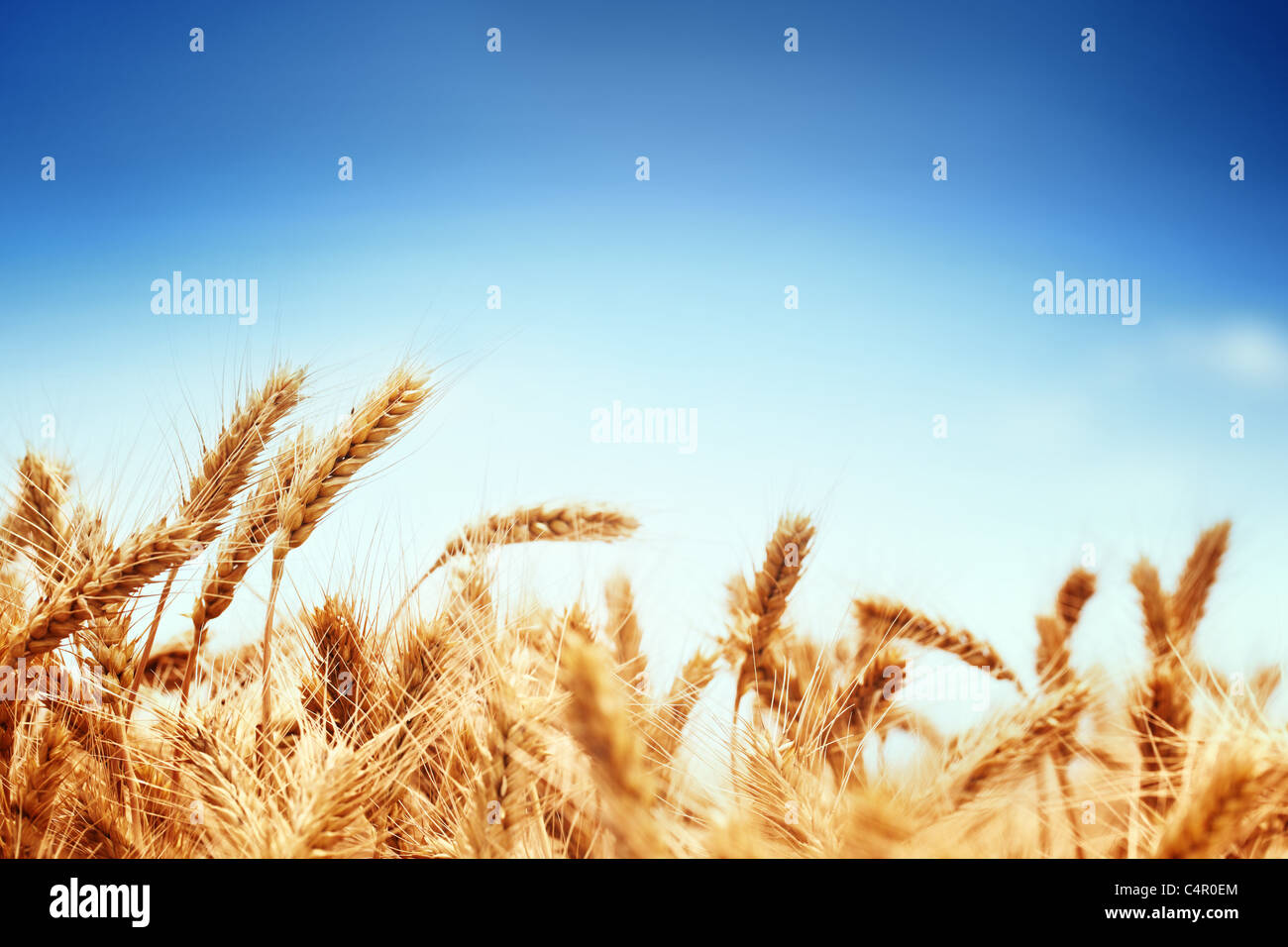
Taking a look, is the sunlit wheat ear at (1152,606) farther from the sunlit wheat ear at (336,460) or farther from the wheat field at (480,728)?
the sunlit wheat ear at (336,460)

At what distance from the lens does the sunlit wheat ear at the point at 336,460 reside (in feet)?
3.03

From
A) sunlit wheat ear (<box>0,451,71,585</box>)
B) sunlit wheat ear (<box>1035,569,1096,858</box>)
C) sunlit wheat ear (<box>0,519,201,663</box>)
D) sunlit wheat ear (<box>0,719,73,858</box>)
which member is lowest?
sunlit wheat ear (<box>0,719,73,858</box>)

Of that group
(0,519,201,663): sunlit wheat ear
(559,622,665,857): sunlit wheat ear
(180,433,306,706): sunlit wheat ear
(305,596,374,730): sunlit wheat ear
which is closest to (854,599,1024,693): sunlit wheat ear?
(559,622,665,857): sunlit wheat ear

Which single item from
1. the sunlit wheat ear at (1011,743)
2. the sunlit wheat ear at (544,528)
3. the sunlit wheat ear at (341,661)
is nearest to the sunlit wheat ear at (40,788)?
the sunlit wheat ear at (341,661)

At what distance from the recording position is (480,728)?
0.83 metres

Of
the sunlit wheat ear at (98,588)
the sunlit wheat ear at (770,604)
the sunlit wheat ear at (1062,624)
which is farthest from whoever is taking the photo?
the sunlit wheat ear at (1062,624)

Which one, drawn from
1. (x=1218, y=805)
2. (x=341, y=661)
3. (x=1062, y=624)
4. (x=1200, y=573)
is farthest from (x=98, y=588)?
(x=1200, y=573)

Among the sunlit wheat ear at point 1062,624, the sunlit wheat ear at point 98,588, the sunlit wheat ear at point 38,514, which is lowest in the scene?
the sunlit wheat ear at point 1062,624

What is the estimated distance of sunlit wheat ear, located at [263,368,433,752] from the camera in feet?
3.03

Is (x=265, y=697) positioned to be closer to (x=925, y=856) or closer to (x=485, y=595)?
(x=485, y=595)

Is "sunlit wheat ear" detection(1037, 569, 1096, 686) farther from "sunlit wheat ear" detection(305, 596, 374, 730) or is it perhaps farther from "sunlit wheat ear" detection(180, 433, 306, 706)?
"sunlit wheat ear" detection(180, 433, 306, 706)

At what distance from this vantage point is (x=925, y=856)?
86 cm
